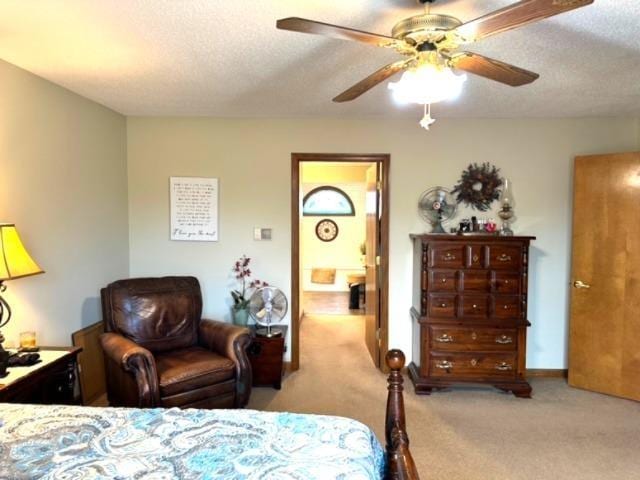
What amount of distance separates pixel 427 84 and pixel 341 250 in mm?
6476

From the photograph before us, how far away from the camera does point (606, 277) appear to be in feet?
11.2

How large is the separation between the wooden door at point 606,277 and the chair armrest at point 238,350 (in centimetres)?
279

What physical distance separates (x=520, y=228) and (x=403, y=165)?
1.21m

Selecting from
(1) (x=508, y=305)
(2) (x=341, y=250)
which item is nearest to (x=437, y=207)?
(1) (x=508, y=305)

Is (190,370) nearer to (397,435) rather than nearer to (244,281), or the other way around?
(244,281)

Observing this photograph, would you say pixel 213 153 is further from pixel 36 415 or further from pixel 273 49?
pixel 36 415

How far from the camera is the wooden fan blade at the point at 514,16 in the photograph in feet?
4.09

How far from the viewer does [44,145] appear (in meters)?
2.75

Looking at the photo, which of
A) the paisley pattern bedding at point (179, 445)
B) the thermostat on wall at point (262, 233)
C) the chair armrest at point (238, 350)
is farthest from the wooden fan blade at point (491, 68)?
the thermostat on wall at point (262, 233)

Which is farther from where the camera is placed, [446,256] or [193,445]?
[446,256]

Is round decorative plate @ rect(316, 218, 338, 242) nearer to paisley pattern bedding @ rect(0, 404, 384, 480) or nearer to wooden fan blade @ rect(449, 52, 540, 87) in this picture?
wooden fan blade @ rect(449, 52, 540, 87)

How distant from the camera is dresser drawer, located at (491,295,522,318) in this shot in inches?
132

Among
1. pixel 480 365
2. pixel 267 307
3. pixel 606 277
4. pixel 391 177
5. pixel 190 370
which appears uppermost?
pixel 391 177

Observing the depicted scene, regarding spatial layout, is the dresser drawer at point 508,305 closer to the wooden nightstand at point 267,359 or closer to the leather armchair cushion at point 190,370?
the wooden nightstand at point 267,359
